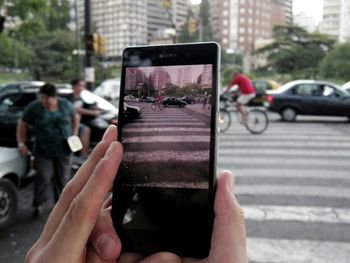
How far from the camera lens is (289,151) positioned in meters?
9.12

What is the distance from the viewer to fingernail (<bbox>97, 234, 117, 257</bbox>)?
128 cm

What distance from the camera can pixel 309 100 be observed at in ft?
46.6

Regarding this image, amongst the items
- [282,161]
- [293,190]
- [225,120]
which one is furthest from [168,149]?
[225,120]

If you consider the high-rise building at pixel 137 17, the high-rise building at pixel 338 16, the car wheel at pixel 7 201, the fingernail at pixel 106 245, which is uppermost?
the high-rise building at pixel 137 17

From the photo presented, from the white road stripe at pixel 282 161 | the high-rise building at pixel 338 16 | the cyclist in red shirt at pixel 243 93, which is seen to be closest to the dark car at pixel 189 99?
the high-rise building at pixel 338 16

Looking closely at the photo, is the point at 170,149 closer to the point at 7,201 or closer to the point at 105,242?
the point at 105,242

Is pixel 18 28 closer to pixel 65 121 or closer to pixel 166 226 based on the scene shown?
pixel 65 121

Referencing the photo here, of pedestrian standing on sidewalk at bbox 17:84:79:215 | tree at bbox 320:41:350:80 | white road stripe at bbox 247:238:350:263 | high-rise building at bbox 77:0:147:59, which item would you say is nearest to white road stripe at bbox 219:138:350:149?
tree at bbox 320:41:350:80

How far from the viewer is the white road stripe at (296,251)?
3955 mm

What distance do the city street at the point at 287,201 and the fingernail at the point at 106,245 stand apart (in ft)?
1.63

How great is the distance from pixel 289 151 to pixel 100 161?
8.23 m

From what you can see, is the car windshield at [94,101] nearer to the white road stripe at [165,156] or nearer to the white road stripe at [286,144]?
the white road stripe at [286,144]

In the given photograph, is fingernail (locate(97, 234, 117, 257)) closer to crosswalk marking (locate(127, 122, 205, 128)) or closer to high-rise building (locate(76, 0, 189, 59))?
crosswalk marking (locate(127, 122, 205, 128))

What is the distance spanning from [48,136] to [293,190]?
11.3ft
